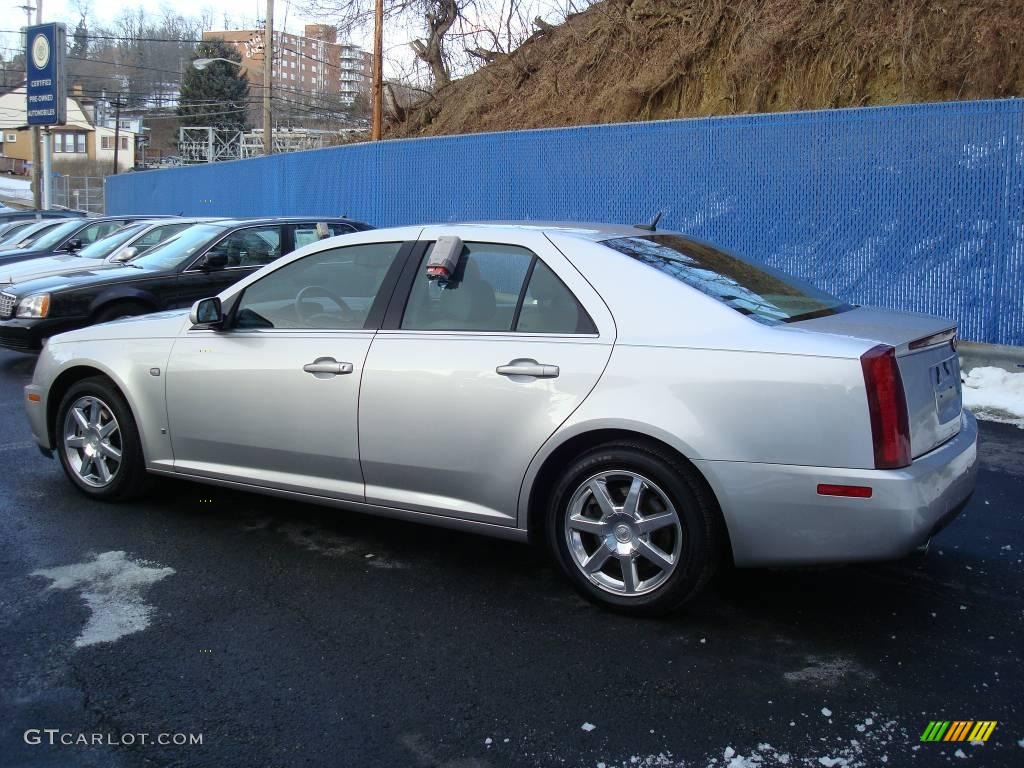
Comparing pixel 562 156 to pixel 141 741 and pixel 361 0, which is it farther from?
pixel 361 0

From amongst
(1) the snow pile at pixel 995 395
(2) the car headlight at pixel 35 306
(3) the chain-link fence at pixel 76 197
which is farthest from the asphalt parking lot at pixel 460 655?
(3) the chain-link fence at pixel 76 197

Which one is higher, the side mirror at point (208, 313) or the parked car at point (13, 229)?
the parked car at point (13, 229)

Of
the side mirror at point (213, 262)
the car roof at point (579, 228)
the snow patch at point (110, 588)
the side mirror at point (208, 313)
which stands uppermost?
the car roof at point (579, 228)

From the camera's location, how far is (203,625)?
12.8 feet

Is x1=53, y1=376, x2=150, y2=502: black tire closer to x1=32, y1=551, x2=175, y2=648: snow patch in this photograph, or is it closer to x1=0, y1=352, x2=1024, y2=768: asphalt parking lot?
x1=0, y1=352, x2=1024, y2=768: asphalt parking lot

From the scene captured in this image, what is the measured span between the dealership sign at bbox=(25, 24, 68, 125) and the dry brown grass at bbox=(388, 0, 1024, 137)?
13605 mm

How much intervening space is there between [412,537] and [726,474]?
1933 mm

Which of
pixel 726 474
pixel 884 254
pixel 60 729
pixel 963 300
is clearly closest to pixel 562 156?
pixel 884 254

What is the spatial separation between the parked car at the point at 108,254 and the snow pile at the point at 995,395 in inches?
326

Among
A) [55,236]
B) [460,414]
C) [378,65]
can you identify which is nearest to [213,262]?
[460,414]

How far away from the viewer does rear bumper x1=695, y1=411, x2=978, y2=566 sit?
136 inches

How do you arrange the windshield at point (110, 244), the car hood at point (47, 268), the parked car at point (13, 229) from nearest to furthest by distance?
the car hood at point (47, 268)
the windshield at point (110, 244)
the parked car at point (13, 229)

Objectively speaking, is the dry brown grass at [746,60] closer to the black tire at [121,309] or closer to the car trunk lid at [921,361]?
the black tire at [121,309]

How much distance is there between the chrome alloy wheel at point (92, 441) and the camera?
541 cm
